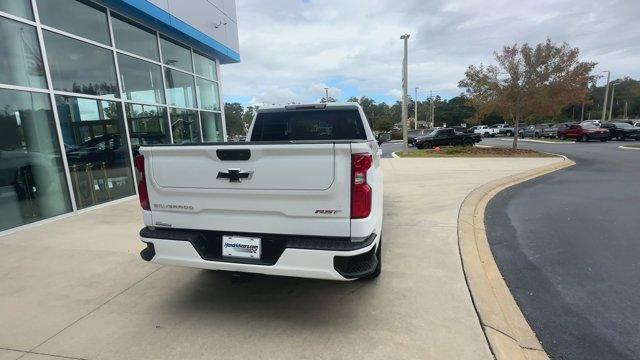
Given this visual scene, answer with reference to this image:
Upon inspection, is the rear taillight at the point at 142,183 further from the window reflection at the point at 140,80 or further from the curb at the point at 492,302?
the window reflection at the point at 140,80

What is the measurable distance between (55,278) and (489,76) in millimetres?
18814

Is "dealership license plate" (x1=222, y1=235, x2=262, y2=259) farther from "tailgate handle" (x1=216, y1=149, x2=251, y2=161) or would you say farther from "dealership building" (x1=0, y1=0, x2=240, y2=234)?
"dealership building" (x1=0, y1=0, x2=240, y2=234)

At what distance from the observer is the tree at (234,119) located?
5453 centimetres

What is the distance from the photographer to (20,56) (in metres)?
6.23

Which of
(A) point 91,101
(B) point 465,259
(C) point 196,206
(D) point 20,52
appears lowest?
(B) point 465,259

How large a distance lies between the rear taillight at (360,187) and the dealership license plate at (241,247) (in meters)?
0.81

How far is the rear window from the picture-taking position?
4.79 m

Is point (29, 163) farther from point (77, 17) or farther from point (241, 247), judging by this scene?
point (241, 247)

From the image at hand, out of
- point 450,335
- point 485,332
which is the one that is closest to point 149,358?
point 450,335

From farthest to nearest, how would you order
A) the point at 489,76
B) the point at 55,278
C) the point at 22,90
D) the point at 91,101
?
the point at 489,76 < the point at 91,101 < the point at 22,90 < the point at 55,278

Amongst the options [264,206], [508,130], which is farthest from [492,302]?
[508,130]

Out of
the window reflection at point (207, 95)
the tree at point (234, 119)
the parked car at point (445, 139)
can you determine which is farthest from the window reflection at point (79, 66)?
the tree at point (234, 119)

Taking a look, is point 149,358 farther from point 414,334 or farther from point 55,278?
point 55,278

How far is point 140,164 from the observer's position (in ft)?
9.75
